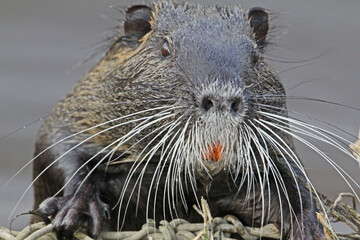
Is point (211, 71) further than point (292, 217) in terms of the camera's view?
No

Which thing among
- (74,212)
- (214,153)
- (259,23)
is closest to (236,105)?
(214,153)

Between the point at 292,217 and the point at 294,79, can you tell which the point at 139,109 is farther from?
the point at 294,79

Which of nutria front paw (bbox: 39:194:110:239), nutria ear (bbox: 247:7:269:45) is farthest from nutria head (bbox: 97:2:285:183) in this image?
nutria front paw (bbox: 39:194:110:239)

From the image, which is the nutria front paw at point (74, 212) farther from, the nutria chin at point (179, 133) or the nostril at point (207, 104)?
the nostril at point (207, 104)

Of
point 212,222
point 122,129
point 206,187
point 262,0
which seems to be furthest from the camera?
point 262,0

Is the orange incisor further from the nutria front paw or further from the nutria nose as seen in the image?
the nutria front paw

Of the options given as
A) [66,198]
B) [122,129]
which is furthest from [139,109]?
[66,198]

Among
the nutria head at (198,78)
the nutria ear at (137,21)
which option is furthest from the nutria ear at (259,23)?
the nutria ear at (137,21)
